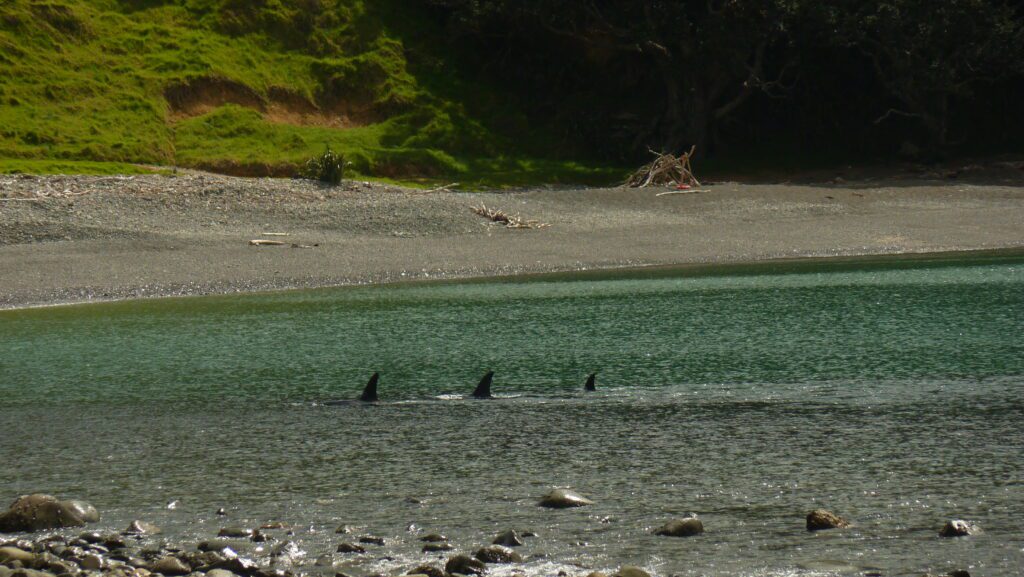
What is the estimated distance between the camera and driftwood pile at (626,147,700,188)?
2472cm

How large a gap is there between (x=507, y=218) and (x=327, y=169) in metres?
4.39

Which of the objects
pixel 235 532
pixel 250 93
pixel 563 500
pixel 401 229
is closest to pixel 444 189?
pixel 401 229

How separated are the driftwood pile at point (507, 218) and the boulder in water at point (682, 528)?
15683 millimetres

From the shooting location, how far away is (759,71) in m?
27.8

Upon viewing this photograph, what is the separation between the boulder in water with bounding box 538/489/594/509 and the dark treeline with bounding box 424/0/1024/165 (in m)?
21.9

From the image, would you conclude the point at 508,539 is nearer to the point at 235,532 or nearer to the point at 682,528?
the point at 682,528

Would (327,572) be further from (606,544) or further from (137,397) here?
(137,397)

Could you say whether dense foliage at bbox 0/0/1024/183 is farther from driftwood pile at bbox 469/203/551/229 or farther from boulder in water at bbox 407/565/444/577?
boulder in water at bbox 407/565/444/577

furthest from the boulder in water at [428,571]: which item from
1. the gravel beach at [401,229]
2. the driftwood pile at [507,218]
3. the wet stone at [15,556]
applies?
the driftwood pile at [507,218]

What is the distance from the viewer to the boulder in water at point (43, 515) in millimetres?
5527

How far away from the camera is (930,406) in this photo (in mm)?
7527

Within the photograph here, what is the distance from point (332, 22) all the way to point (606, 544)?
2751cm

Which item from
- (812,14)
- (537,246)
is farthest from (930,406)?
(812,14)

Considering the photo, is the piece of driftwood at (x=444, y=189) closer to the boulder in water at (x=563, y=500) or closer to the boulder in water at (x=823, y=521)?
the boulder in water at (x=563, y=500)
